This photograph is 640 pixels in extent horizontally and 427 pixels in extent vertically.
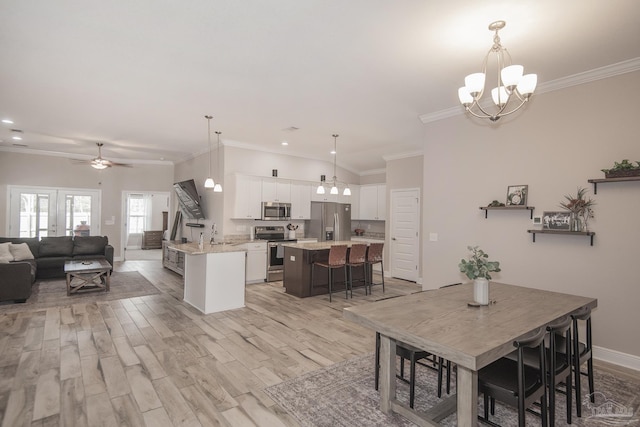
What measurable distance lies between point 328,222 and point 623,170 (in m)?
5.55

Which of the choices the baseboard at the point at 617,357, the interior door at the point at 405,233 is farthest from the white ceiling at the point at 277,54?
the baseboard at the point at 617,357

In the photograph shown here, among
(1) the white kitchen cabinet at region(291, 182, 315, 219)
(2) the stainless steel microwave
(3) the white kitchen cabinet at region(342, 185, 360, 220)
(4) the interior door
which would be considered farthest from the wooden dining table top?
(3) the white kitchen cabinet at region(342, 185, 360, 220)

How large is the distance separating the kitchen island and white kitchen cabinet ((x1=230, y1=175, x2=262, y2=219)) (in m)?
1.44

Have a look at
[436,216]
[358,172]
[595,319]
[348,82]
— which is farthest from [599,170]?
[358,172]

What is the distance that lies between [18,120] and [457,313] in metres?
7.03

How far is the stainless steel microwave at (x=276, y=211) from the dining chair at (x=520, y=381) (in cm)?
563

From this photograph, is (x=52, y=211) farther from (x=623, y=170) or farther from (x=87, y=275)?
(x=623, y=170)

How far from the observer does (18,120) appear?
539 centimetres

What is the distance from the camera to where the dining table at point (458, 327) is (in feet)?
5.86

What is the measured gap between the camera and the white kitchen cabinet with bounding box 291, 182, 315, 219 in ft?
25.4

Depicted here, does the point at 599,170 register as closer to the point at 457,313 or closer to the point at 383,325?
the point at 457,313

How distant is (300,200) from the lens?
7855 mm

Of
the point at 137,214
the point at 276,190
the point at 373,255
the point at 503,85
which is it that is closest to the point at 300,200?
the point at 276,190

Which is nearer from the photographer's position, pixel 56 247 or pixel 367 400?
pixel 367 400
